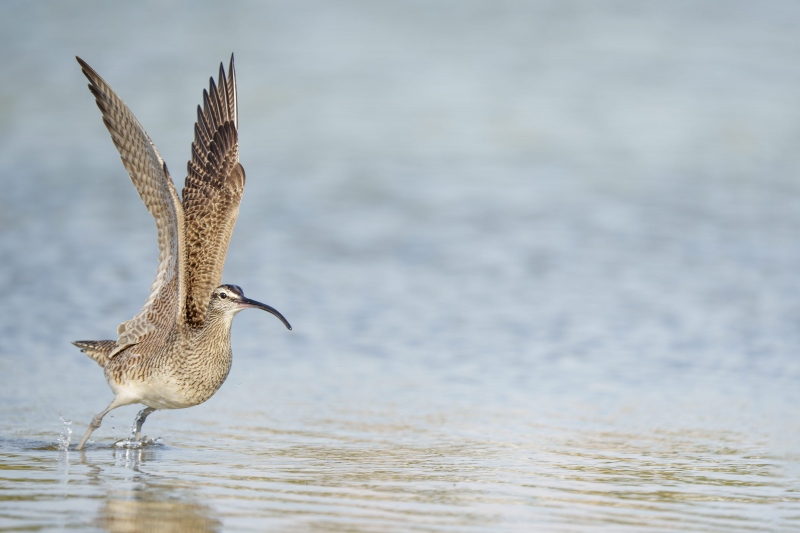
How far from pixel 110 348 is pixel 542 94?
11.6 m

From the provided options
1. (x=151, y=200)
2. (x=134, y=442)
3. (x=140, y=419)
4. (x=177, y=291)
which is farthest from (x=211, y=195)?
(x=134, y=442)

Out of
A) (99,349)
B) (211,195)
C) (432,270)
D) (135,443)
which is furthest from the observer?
(432,270)

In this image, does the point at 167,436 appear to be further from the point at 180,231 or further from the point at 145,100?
the point at 145,100

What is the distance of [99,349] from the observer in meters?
7.26

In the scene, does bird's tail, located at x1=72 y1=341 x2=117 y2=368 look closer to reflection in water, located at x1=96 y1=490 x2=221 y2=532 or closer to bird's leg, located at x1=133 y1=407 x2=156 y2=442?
bird's leg, located at x1=133 y1=407 x2=156 y2=442

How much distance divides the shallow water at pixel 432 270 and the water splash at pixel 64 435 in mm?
51

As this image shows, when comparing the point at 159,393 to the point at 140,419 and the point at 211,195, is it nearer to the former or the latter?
the point at 140,419

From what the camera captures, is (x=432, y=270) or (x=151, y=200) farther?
(x=432, y=270)

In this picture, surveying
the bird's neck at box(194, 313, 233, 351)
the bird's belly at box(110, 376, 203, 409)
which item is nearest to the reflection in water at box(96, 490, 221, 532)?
the bird's belly at box(110, 376, 203, 409)

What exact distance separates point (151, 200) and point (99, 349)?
3.16 ft

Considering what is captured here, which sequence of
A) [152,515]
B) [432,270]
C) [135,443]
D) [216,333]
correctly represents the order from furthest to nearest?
[432,270], [216,333], [135,443], [152,515]

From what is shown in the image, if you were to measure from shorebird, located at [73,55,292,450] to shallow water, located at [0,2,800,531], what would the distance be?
0.31m

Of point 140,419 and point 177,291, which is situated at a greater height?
point 177,291

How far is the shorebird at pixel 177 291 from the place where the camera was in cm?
665
